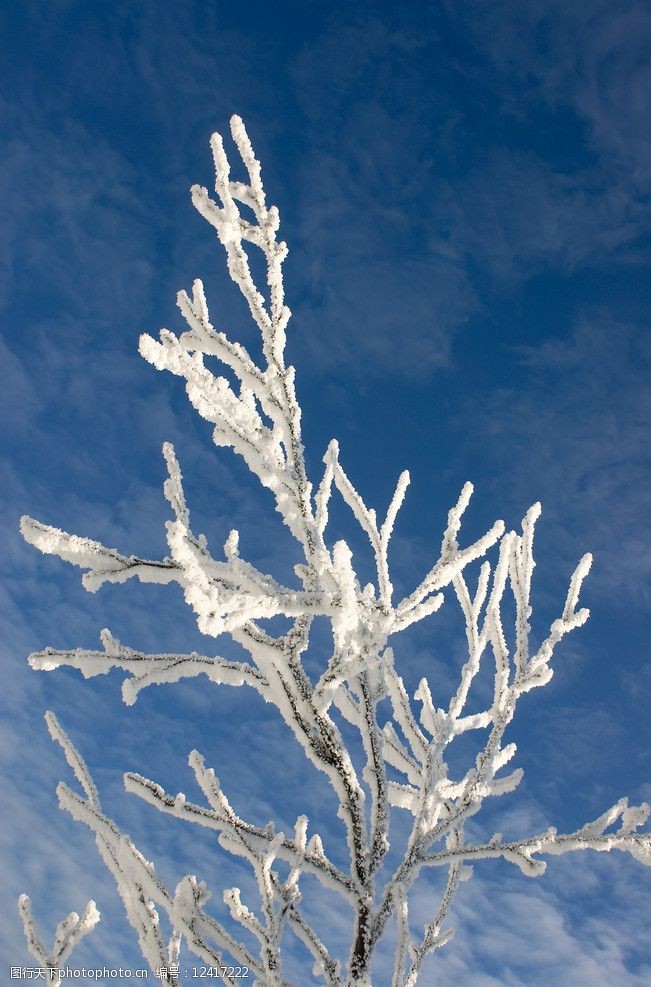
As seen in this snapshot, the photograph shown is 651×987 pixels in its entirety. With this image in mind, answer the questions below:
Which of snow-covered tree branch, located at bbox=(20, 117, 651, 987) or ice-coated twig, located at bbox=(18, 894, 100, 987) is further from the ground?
snow-covered tree branch, located at bbox=(20, 117, 651, 987)

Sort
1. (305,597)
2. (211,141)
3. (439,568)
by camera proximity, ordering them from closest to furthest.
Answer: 1. (305,597)
2. (439,568)
3. (211,141)

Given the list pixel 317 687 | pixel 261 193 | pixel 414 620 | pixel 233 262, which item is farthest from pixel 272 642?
pixel 261 193

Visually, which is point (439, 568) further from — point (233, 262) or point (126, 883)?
point (126, 883)

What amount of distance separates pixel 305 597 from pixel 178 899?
1595 mm

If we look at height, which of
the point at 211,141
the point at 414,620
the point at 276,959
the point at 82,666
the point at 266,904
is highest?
the point at 211,141

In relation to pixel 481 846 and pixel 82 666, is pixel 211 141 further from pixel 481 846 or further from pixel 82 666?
pixel 481 846

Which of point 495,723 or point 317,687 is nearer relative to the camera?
point 317,687

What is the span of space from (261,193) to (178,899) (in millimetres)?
3396

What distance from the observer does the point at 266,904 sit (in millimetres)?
2662

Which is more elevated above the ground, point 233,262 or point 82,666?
point 233,262

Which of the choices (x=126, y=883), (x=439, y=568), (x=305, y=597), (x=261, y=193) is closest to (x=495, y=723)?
(x=439, y=568)

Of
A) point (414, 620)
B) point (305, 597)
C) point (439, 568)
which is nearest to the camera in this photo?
point (305, 597)

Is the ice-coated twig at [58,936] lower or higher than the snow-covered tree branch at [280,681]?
lower

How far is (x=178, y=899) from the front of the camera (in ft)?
9.02
